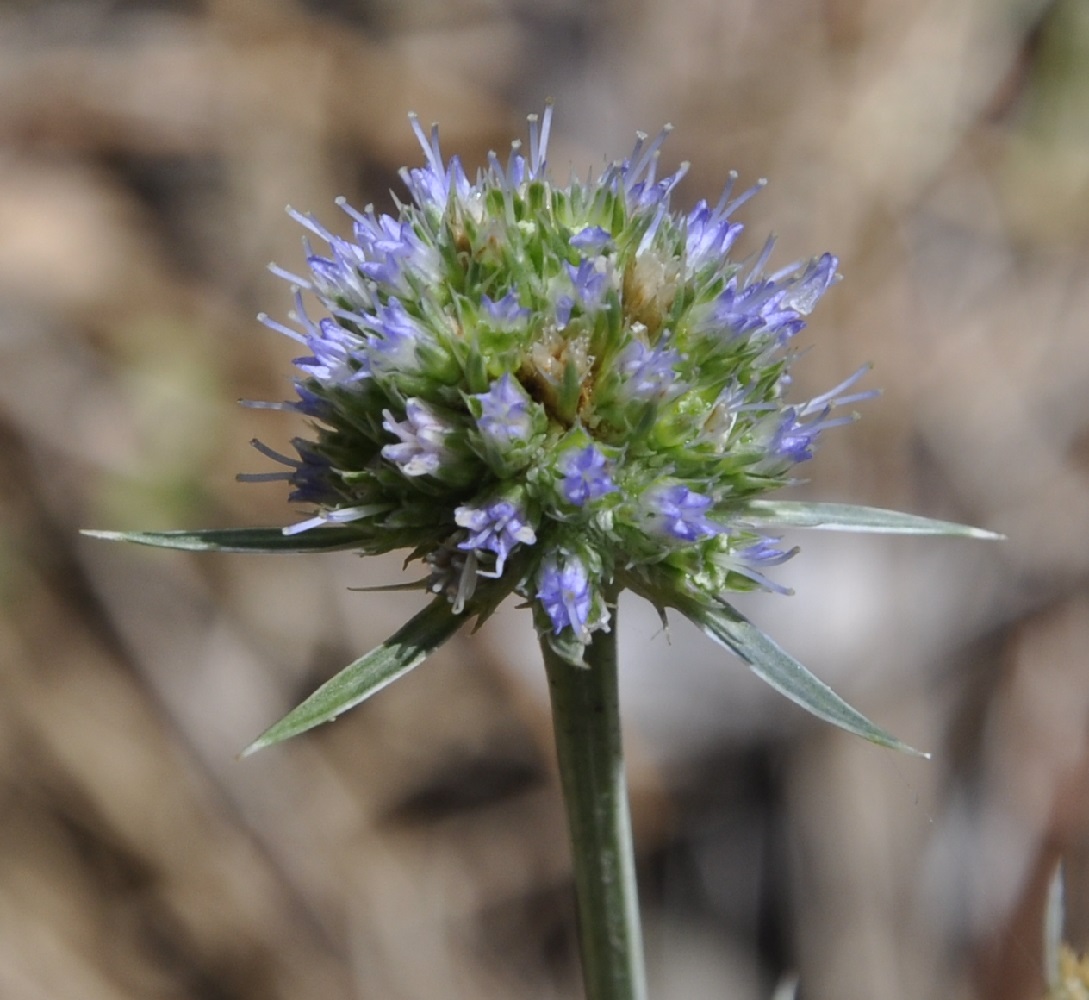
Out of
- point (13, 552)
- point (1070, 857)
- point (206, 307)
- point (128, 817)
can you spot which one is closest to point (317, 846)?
point (128, 817)

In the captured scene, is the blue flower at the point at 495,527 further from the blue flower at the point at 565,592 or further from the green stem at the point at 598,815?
the green stem at the point at 598,815

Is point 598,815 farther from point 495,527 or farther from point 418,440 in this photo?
point 418,440

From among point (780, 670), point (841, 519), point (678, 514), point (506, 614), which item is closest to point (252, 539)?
point (678, 514)

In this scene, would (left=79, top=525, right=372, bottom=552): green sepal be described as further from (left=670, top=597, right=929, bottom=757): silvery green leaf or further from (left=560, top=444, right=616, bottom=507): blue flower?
(left=670, top=597, right=929, bottom=757): silvery green leaf

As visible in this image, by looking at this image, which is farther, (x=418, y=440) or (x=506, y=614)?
(x=506, y=614)

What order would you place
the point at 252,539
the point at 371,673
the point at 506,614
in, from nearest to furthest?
the point at 371,673
the point at 252,539
the point at 506,614

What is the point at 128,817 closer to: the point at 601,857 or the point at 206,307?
the point at 206,307

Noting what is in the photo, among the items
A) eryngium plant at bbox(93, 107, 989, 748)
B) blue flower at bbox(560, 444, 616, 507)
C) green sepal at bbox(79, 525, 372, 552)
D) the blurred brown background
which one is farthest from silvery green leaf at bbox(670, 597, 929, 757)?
the blurred brown background
